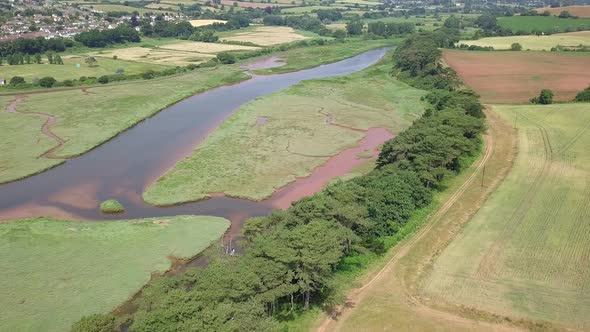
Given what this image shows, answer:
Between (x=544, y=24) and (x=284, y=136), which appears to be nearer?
(x=284, y=136)

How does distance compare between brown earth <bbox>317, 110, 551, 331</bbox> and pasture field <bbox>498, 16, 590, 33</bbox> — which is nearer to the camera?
brown earth <bbox>317, 110, 551, 331</bbox>

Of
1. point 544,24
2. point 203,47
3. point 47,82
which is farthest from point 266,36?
point 544,24

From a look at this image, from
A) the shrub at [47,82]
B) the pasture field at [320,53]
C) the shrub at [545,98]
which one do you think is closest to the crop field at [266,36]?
the pasture field at [320,53]

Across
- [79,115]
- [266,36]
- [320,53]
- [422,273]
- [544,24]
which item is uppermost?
[544,24]

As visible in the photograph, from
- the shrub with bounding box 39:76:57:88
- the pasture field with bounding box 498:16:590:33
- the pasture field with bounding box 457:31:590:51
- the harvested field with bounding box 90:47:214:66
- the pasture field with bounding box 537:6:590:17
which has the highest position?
the pasture field with bounding box 537:6:590:17

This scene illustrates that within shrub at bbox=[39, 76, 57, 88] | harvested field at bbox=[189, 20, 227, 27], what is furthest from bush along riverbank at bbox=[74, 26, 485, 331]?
harvested field at bbox=[189, 20, 227, 27]

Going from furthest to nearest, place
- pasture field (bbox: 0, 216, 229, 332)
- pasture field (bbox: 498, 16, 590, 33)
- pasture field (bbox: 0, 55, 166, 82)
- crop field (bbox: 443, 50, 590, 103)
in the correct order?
pasture field (bbox: 498, 16, 590, 33), pasture field (bbox: 0, 55, 166, 82), crop field (bbox: 443, 50, 590, 103), pasture field (bbox: 0, 216, 229, 332)

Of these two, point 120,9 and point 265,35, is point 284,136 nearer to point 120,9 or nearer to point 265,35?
point 265,35

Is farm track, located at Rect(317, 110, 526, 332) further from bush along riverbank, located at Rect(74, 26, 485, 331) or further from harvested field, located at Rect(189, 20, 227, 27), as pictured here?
harvested field, located at Rect(189, 20, 227, 27)
